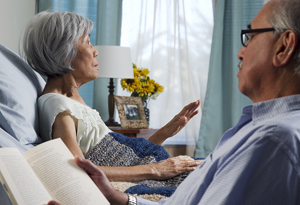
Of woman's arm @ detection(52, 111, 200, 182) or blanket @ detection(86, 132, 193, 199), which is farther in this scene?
blanket @ detection(86, 132, 193, 199)

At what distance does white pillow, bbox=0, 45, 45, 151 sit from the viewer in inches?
44.4

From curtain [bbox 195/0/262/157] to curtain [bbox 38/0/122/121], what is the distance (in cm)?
92

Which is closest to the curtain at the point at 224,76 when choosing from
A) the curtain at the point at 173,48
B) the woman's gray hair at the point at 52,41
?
the curtain at the point at 173,48

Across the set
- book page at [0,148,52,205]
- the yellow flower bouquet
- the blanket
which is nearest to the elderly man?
book page at [0,148,52,205]

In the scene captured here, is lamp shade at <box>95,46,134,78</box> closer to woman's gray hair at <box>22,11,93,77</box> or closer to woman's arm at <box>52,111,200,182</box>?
woman's gray hair at <box>22,11,93,77</box>

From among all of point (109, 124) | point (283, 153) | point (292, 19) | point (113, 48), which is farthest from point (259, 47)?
point (109, 124)

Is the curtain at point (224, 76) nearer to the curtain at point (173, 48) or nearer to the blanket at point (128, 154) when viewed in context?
the curtain at point (173, 48)

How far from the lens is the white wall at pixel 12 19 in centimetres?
234

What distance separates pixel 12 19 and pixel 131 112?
112 cm

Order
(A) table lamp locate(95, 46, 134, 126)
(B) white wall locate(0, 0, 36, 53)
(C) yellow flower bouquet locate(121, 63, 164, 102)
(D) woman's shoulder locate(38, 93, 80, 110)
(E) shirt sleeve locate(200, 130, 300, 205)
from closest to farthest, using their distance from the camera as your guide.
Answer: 1. (E) shirt sleeve locate(200, 130, 300, 205)
2. (D) woman's shoulder locate(38, 93, 80, 110)
3. (B) white wall locate(0, 0, 36, 53)
4. (A) table lamp locate(95, 46, 134, 126)
5. (C) yellow flower bouquet locate(121, 63, 164, 102)

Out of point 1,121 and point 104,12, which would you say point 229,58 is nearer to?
point 104,12

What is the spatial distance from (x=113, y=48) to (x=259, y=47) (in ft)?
6.12

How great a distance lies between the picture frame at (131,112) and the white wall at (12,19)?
0.88 metres

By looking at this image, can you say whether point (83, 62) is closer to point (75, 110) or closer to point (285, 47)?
point (75, 110)
